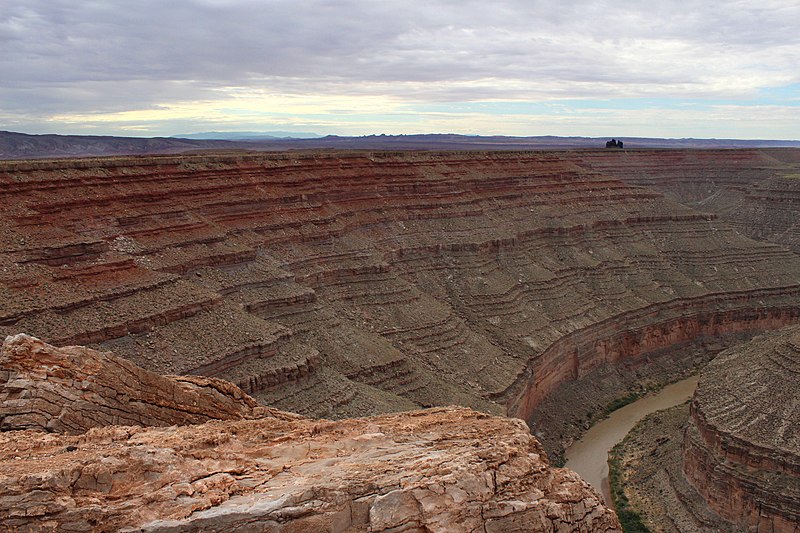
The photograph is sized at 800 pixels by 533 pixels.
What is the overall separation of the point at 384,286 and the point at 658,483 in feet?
56.9

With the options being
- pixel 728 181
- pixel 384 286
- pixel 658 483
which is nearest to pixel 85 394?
pixel 658 483

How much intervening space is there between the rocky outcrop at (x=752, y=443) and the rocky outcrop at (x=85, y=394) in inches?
877

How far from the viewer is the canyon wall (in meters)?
26.8

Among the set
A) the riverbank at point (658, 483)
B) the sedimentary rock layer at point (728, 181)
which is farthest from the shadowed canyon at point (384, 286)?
the sedimentary rock layer at point (728, 181)

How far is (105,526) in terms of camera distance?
7520 mm

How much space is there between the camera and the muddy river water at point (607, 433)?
1396 inches

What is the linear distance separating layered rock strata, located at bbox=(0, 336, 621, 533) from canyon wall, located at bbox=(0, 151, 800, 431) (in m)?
15.6

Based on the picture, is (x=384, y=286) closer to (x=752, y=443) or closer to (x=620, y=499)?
(x=620, y=499)

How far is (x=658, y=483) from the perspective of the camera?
32094 mm

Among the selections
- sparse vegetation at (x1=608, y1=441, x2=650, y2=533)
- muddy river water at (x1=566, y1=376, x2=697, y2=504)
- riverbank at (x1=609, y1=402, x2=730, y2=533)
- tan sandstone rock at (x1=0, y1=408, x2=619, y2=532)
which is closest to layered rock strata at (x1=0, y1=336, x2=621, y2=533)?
tan sandstone rock at (x1=0, y1=408, x2=619, y2=532)

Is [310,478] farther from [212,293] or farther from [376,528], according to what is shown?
[212,293]

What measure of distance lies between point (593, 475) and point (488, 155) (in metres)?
35.6

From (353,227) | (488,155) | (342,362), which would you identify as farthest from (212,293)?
(488,155)

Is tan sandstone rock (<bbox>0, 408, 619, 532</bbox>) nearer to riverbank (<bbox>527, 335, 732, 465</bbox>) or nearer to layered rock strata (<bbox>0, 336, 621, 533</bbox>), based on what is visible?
layered rock strata (<bbox>0, 336, 621, 533</bbox>)
